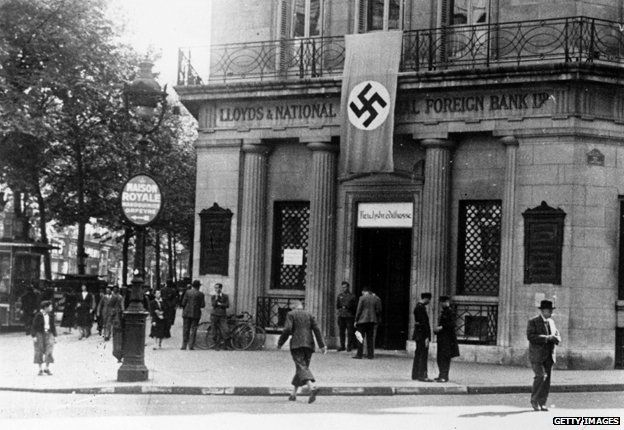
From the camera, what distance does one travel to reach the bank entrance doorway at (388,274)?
2375cm

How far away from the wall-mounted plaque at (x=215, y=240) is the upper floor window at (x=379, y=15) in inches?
232

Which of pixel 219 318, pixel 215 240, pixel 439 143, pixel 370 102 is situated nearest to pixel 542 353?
pixel 439 143

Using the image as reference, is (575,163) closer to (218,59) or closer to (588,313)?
(588,313)

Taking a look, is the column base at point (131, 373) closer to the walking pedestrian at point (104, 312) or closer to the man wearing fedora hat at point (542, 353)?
the man wearing fedora hat at point (542, 353)

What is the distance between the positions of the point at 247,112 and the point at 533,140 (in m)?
7.37

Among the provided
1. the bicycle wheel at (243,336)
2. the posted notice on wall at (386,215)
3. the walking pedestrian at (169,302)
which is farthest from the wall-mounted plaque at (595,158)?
the walking pedestrian at (169,302)

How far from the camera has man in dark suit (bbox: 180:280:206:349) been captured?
2362cm

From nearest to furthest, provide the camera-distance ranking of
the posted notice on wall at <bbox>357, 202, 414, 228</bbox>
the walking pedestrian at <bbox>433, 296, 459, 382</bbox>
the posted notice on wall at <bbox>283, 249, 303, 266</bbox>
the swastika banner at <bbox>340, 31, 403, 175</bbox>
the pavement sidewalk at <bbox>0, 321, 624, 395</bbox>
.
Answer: the pavement sidewalk at <bbox>0, 321, 624, 395</bbox>
the walking pedestrian at <bbox>433, 296, 459, 382</bbox>
the swastika banner at <bbox>340, 31, 403, 175</bbox>
the posted notice on wall at <bbox>357, 202, 414, 228</bbox>
the posted notice on wall at <bbox>283, 249, 303, 266</bbox>

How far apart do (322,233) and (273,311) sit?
8.01ft

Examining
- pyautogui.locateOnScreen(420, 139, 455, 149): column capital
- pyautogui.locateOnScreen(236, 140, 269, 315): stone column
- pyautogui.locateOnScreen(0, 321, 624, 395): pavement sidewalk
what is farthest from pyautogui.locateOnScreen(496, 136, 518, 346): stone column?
pyautogui.locateOnScreen(236, 140, 269, 315): stone column

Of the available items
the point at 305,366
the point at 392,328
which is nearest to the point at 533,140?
the point at 392,328

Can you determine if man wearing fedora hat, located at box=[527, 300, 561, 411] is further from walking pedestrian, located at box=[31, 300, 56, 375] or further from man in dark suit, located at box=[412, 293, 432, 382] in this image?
walking pedestrian, located at box=[31, 300, 56, 375]

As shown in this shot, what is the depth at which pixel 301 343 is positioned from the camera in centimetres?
1566

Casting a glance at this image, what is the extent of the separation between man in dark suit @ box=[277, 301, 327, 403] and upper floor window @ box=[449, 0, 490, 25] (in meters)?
10.1
